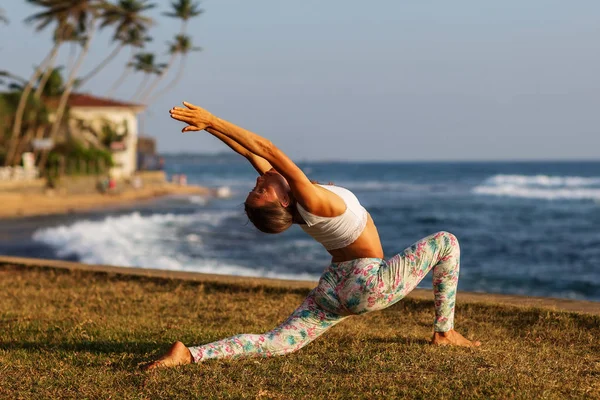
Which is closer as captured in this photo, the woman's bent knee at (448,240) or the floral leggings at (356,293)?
the floral leggings at (356,293)

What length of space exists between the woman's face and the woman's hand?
1.46ft

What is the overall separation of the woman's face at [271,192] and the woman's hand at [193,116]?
0.44 metres

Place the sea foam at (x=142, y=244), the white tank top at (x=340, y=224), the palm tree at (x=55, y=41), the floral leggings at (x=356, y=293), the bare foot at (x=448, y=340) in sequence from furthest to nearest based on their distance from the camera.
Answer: the palm tree at (x=55, y=41)
the sea foam at (x=142, y=244)
the bare foot at (x=448, y=340)
the floral leggings at (x=356, y=293)
the white tank top at (x=340, y=224)

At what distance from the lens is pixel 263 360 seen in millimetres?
4559

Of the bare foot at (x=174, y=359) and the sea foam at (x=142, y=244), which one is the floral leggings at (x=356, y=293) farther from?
the sea foam at (x=142, y=244)

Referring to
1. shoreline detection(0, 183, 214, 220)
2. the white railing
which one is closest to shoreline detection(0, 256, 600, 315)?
shoreline detection(0, 183, 214, 220)

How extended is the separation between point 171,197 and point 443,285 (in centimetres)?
4822

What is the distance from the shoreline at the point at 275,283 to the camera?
679 centimetres

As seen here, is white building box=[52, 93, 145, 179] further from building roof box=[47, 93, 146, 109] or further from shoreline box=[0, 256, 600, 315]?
shoreline box=[0, 256, 600, 315]

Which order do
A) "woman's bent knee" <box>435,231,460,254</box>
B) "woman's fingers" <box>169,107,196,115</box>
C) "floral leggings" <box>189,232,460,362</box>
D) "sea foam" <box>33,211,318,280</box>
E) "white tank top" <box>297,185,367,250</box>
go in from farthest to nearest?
"sea foam" <box>33,211,318,280</box>
"woman's bent knee" <box>435,231,460,254</box>
"floral leggings" <box>189,232,460,362</box>
"white tank top" <box>297,185,367,250</box>
"woman's fingers" <box>169,107,196,115</box>

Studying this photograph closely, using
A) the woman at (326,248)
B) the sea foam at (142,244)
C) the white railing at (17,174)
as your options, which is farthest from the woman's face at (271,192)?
the white railing at (17,174)

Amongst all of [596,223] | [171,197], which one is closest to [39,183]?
[171,197]

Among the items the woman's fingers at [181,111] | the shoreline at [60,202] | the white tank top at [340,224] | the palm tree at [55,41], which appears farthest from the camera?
the palm tree at [55,41]

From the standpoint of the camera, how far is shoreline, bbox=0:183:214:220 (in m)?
36.1
